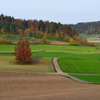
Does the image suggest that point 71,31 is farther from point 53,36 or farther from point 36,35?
point 36,35

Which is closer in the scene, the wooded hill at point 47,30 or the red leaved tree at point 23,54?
the red leaved tree at point 23,54

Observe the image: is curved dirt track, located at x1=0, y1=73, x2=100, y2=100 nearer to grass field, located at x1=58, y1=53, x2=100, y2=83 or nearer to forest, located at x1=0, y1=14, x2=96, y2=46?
grass field, located at x1=58, y1=53, x2=100, y2=83

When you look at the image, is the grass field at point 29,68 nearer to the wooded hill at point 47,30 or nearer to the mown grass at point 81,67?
the mown grass at point 81,67

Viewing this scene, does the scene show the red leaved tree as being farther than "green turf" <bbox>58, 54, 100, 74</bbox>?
Yes

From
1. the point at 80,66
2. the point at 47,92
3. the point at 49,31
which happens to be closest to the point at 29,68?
the point at 80,66

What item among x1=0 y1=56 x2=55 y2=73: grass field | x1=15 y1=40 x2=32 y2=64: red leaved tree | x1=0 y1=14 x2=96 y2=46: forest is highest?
x1=0 y1=14 x2=96 y2=46: forest

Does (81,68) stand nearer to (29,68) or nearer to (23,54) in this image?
(29,68)

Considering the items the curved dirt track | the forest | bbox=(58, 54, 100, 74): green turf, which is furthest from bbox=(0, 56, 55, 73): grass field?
the forest

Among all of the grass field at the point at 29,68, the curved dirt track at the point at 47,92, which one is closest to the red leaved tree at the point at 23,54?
the grass field at the point at 29,68

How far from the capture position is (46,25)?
655 feet

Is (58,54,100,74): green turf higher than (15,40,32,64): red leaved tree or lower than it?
lower

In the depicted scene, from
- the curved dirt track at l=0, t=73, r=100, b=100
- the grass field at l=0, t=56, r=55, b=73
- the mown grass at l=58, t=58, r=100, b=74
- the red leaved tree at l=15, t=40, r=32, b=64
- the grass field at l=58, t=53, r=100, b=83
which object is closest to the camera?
the curved dirt track at l=0, t=73, r=100, b=100

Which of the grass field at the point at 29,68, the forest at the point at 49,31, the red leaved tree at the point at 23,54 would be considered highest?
the forest at the point at 49,31

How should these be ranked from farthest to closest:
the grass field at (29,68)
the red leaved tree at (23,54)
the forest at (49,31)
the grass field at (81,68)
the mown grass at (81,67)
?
the forest at (49,31) < the red leaved tree at (23,54) < the mown grass at (81,67) < the grass field at (29,68) < the grass field at (81,68)
